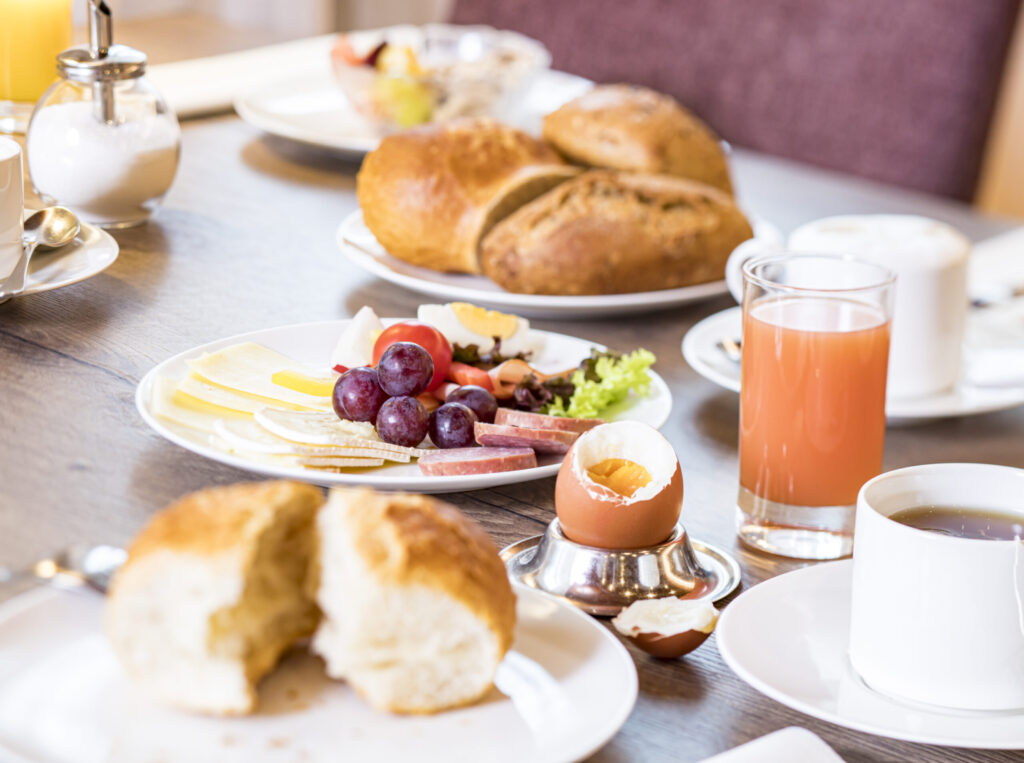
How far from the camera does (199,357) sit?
39.4 inches

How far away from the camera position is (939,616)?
65 centimetres

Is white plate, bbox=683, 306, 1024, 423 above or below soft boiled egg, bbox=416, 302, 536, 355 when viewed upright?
below

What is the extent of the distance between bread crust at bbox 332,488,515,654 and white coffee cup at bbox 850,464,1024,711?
0.20 meters

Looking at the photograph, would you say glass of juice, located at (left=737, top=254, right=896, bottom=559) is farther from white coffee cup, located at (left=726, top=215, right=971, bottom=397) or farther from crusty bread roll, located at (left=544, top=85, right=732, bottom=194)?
crusty bread roll, located at (left=544, top=85, right=732, bottom=194)

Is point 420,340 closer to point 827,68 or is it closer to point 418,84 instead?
point 418,84

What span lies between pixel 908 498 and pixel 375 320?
489 millimetres

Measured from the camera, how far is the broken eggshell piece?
71 cm

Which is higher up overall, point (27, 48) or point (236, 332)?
point (27, 48)

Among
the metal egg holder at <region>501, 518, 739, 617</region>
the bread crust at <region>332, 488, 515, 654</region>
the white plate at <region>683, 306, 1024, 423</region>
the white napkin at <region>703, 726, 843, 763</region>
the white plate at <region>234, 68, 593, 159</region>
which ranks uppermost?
the bread crust at <region>332, 488, 515, 654</region>

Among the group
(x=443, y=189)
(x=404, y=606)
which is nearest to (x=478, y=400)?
(x=404, y=606)

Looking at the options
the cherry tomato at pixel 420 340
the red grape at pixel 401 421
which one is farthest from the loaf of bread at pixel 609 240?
the red grape at pixel 401 421

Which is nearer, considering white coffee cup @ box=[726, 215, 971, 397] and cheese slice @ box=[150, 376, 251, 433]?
cheese slice @ box=[150, 376, 251, 433]

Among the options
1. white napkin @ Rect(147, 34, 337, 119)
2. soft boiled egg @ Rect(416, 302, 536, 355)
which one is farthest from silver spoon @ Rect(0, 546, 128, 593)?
white napkin @ Rect(147, 34, 337, 119)

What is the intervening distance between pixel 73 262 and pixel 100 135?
0.71ft
